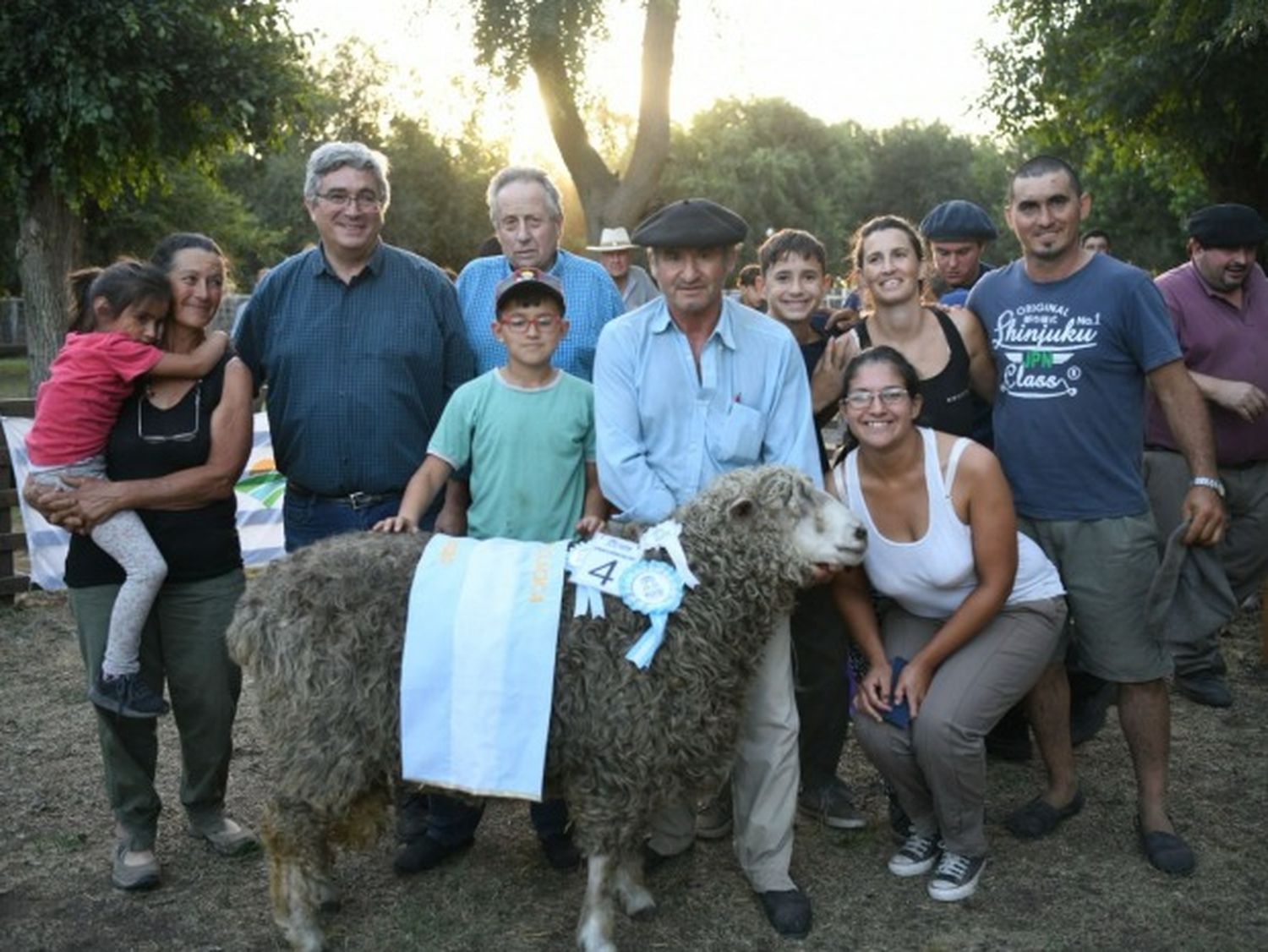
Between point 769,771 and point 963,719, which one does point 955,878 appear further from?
point 769,771

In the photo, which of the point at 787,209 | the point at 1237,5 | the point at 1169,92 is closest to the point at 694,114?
the point at 787,209

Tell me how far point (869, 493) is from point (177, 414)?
8.62 ft

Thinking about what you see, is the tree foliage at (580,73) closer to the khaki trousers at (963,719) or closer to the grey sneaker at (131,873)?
the khaki trousers at (963,719)

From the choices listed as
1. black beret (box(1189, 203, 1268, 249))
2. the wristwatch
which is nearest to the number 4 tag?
the wristwatch

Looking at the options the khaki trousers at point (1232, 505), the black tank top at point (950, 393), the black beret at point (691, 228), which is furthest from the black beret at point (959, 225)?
the black beret at point (691, 228)

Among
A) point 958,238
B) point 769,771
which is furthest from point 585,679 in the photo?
point 958,238

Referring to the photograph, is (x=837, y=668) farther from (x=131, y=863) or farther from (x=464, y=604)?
(x=131, y=863)

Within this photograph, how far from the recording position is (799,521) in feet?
13.0

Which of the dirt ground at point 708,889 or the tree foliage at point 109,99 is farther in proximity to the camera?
the tree foliage at point 109,99

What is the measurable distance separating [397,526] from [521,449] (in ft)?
1.73

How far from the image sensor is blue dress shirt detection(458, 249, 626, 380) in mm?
5035

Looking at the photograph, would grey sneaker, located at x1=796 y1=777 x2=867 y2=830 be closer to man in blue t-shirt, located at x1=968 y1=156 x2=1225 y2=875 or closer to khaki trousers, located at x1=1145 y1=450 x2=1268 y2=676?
man in blue t-shirt, located at x1=968 y1=156 x2=1225 y2=875

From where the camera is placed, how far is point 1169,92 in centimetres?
1295

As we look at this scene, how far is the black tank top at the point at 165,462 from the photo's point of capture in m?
4.45
